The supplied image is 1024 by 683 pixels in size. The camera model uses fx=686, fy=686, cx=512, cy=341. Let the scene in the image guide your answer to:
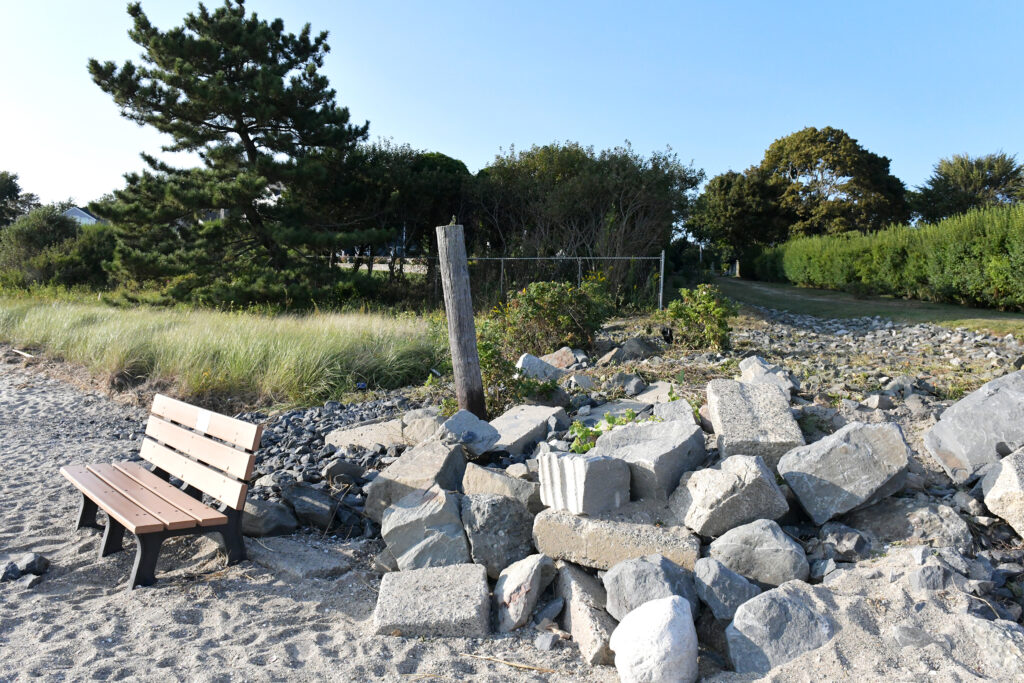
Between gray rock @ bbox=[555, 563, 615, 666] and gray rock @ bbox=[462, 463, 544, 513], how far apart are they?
491 mm

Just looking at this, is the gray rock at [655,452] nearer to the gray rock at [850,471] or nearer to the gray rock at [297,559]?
the gray rock at [850,471]

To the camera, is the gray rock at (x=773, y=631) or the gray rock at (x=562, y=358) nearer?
the gray rock at (x=773, y=631)

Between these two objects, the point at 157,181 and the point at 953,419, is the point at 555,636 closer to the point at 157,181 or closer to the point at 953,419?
the point at 953,419

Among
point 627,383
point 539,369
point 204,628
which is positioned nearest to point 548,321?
point 539,369

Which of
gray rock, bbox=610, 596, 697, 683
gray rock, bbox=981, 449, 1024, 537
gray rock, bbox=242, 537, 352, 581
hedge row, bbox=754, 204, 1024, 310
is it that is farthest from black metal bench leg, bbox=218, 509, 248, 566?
hedge row, bbox=754, 204, 1024, 310

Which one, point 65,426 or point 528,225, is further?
point 528,225

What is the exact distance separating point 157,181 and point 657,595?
52.6 feet

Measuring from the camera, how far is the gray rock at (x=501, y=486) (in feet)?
12.7

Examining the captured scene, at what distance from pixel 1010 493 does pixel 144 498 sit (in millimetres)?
4521

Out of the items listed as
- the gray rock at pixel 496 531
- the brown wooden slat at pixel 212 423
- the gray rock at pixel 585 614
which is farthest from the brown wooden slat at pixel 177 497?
the gray rock at pixel 585 614

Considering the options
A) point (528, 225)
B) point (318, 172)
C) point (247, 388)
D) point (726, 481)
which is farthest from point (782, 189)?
point (726, 481)

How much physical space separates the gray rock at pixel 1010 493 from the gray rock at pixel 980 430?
335mm

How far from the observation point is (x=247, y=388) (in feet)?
27.2

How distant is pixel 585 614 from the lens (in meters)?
3.10
